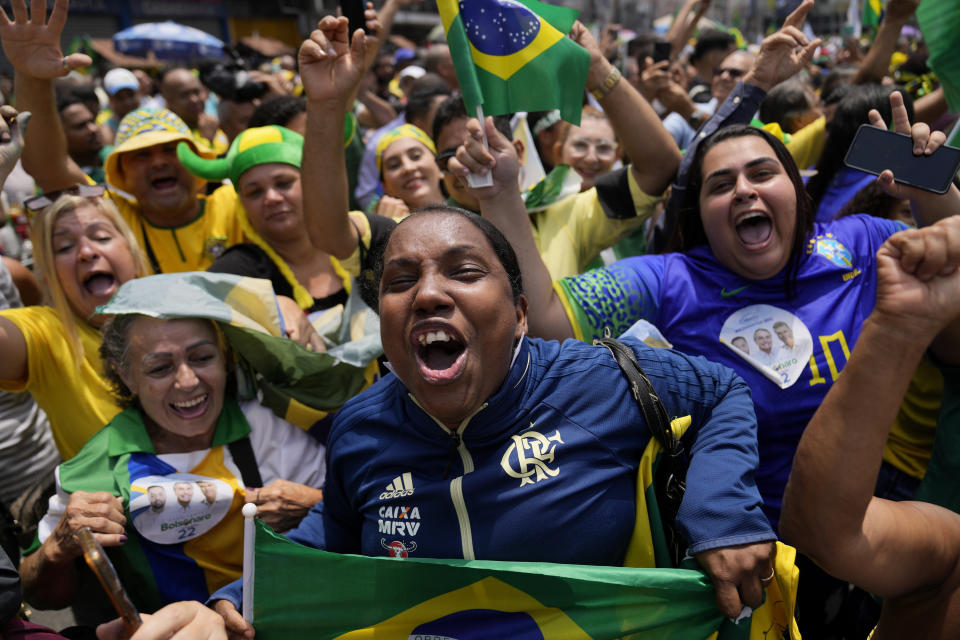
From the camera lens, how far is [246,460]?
249cm

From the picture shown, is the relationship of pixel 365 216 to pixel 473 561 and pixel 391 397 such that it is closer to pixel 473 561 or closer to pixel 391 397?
pixel 391 397

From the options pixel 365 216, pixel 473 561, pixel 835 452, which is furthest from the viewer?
pixel 365 216

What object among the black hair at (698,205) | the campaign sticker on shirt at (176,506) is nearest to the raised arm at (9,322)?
the campaign sticker on shirt at (176,506)

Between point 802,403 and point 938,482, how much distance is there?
0.41 m

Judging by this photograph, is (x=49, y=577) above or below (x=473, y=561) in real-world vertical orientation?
below

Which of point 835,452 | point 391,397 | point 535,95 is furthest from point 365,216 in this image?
point 835,452

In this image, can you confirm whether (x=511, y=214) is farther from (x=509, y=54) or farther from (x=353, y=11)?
(x=353, y=11)

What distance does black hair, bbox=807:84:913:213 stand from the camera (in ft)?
11.6

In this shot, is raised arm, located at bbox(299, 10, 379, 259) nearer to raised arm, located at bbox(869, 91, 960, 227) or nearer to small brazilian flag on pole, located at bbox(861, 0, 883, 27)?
raised arm, located at bbox(869, 91, 960, 227)

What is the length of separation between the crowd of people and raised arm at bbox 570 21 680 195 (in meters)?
0.01

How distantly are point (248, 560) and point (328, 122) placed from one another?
1.62m

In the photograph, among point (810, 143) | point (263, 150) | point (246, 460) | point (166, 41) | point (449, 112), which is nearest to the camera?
point (246, 460)

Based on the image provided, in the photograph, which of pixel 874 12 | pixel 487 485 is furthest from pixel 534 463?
pixel 874 12

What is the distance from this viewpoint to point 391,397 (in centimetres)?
190
